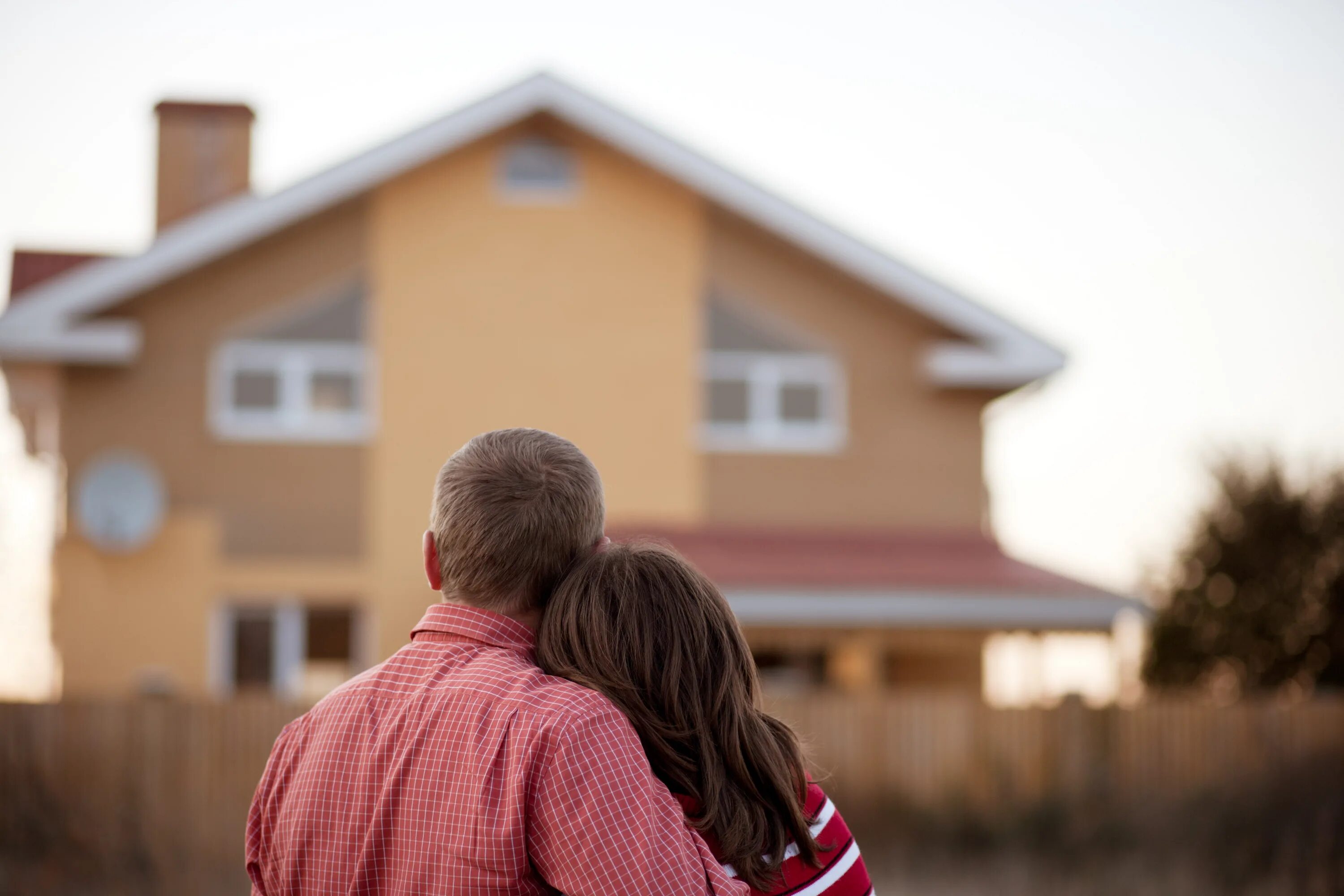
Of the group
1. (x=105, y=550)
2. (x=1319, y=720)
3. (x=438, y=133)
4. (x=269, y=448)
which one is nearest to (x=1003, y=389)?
(x=1319, y=720)

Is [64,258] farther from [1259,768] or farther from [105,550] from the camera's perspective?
[1259,768]

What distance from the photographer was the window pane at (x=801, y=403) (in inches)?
690

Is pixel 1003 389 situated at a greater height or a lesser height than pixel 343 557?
greater

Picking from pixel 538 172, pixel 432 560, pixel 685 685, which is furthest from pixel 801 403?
pixel 685 685

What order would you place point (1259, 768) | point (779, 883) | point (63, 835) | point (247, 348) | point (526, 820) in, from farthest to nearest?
1. point (247, 348)
2. point (1259, 768)
3. point (63, 835)
4. point (779, 883)
5. point (526, 820)

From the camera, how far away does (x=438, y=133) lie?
16.6 m

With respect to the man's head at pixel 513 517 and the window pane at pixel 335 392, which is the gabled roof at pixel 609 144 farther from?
the man's head at pixel 513 517

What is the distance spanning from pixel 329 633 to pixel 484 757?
14.7 meters

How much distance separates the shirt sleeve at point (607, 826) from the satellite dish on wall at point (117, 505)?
47.4 feet

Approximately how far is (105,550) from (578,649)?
569 inches

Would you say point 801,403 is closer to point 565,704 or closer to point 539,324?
point 539,324

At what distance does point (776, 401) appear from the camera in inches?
688

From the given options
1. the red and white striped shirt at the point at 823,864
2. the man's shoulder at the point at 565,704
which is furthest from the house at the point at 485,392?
the man's shoulder at the point at 565,704

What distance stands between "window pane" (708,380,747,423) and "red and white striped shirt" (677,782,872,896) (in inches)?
588
